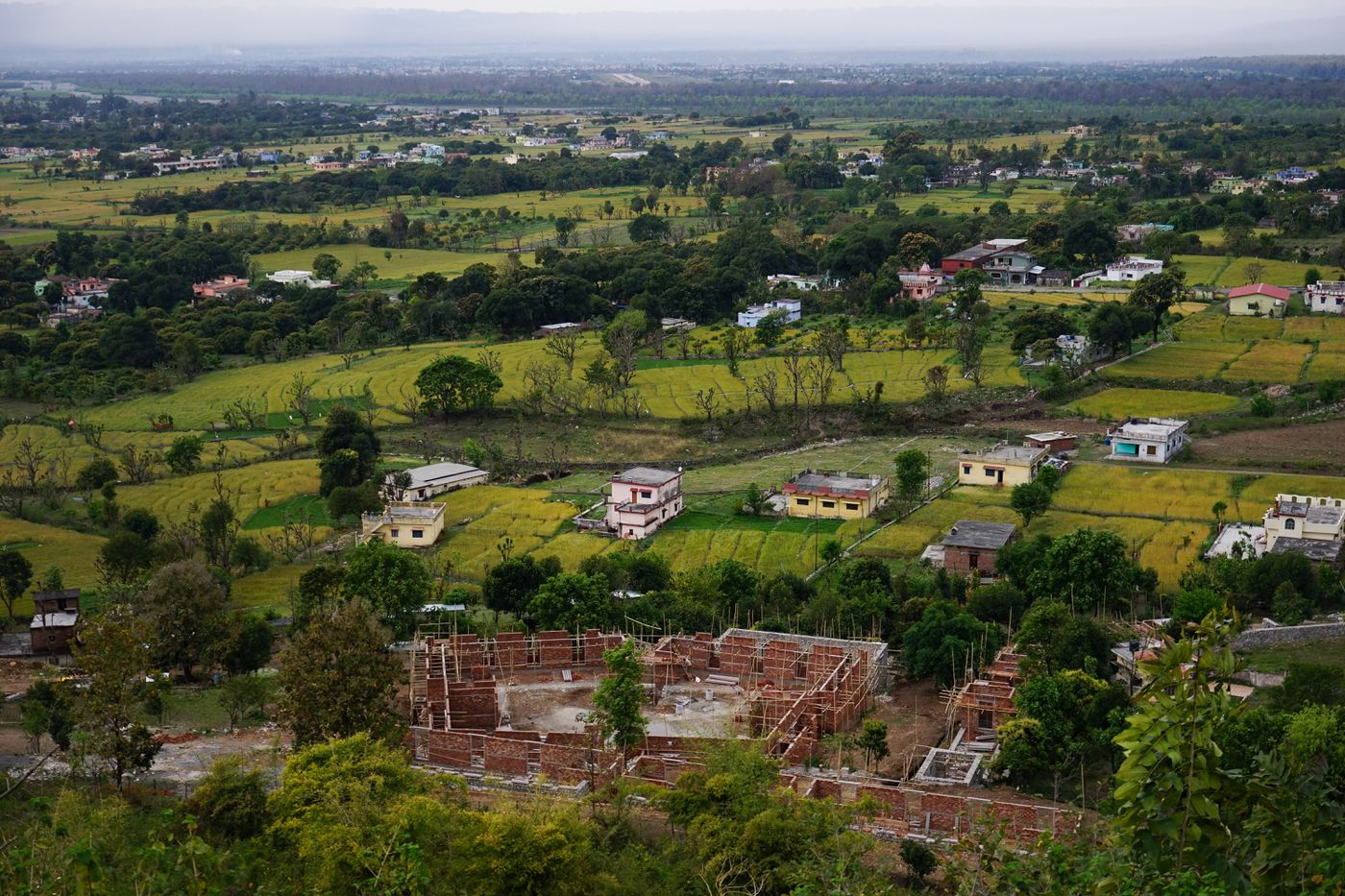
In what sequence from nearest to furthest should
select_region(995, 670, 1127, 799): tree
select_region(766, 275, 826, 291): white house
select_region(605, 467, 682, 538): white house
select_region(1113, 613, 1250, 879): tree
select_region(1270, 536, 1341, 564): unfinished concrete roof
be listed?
select_region(1113, 613, 1250, 879): tree
select_region(995, 670, 1127, 799): tree
select_region(1270, 536, 1341, 564): unfinished concrete roof
select_region(605, 467, 682, 538): white house
select_region(766, 275, 826, 291): white house

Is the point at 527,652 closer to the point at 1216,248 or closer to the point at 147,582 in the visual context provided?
the point at 147,582

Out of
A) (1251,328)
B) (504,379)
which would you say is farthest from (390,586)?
(1251,328)

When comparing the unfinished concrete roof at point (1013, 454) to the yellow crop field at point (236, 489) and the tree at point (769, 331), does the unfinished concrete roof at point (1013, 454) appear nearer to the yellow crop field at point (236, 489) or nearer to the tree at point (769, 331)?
the tree at point (769, 331)

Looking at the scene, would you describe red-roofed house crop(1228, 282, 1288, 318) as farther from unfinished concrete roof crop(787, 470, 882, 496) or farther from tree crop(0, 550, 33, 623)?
tree crop(0, 550, 33, 623)

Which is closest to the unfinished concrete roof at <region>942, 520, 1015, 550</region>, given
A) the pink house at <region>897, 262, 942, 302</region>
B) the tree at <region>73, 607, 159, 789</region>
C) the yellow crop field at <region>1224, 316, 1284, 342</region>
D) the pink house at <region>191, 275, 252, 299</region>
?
the tree at <region>73, 607, 159, 789</region>

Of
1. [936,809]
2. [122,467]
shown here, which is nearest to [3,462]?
[122,467]
